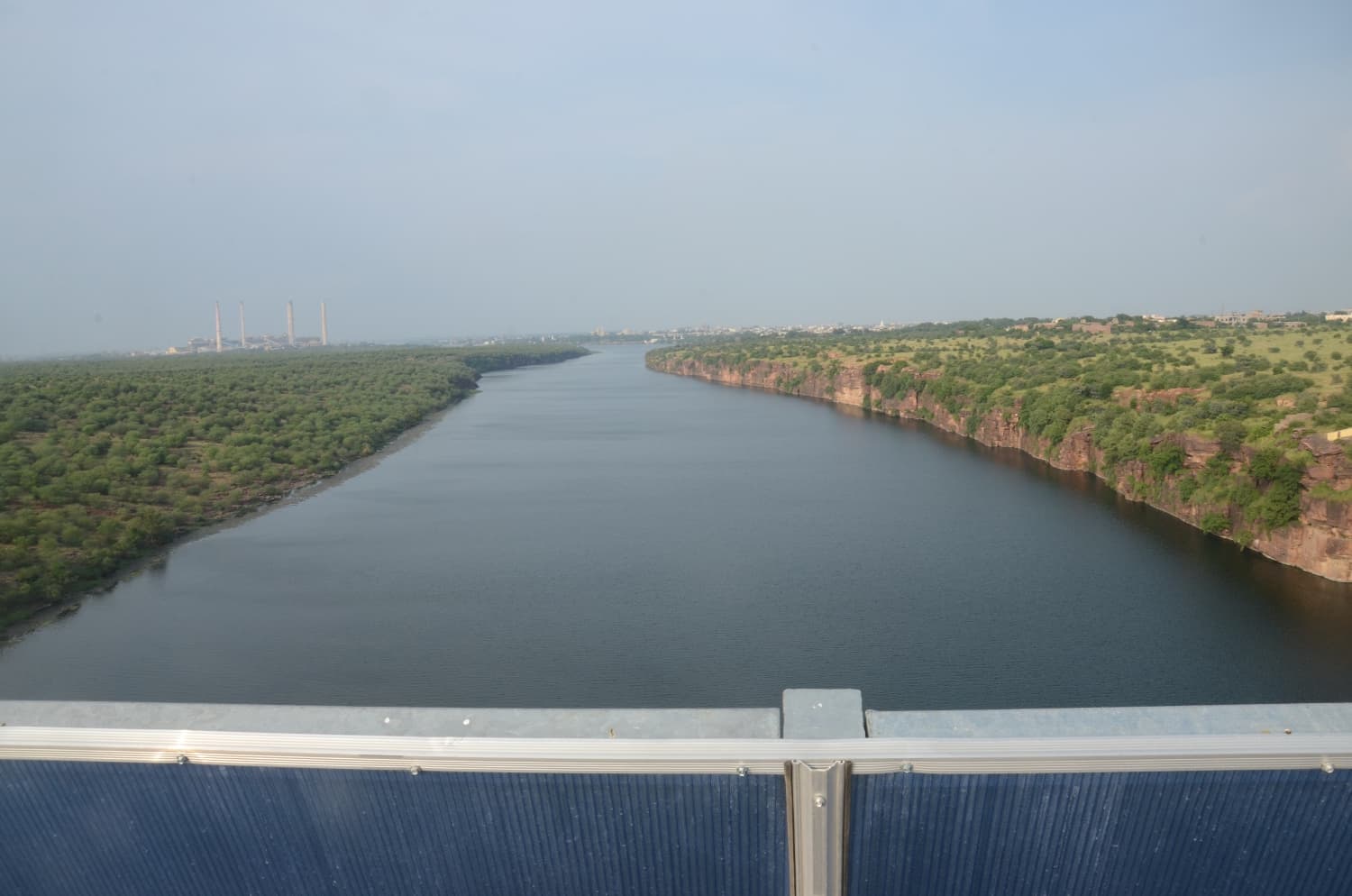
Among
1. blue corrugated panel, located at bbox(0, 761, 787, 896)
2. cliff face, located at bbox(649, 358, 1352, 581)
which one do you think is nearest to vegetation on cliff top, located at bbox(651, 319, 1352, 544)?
cliff face, located at bbox(649, 358, 1352, 581)

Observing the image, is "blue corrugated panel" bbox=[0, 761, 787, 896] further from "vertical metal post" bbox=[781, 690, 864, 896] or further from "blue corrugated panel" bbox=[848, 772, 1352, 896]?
"blue corrugated panel" bbox=[848, 772, 1352, 896]

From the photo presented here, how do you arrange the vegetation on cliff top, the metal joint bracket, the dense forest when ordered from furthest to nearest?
1. the vegetation on cliff top
2. the dense forest
3. the metal joint bracket

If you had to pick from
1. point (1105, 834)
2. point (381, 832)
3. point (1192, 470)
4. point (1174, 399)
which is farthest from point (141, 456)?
point (1174, 399)

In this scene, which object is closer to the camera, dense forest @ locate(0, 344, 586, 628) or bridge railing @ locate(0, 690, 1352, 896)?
bridge railing @ locate(0, 690, 1352, 896)

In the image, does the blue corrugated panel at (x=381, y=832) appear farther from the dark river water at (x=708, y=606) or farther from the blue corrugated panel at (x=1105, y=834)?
the dark river water at (x=708, y=606)

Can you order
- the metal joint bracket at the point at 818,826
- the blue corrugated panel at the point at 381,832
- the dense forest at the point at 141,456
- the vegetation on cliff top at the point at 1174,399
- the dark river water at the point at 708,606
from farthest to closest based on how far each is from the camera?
the vegetation on cliff top at the point at 1174,399, the dense forest at the point at 141,456, the dark river water at the point at 708,606, the blue corrugated panel at the point at 381,832, the metal joint bracket at the point at 818,826

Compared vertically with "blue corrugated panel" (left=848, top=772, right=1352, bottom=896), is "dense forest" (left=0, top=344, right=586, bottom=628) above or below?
below

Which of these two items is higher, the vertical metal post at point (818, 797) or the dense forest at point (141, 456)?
the vertical metal post at point (818, 797)

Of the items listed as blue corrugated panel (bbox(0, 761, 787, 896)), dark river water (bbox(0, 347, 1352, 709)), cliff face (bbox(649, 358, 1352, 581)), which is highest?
blue corrugated panel (bbox(0, 761, 787, 896))

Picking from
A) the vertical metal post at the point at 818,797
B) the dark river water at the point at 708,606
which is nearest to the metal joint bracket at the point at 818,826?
the vertical metal post at the point at 818,797
